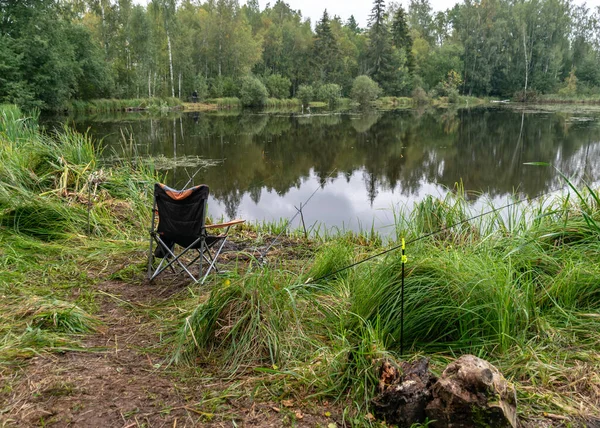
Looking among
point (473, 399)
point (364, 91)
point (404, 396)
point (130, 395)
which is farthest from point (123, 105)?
point (473, 399)

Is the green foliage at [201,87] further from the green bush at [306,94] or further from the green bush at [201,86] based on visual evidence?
the green bush at [306,94]

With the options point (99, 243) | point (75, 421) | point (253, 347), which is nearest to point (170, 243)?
point (99, 243)

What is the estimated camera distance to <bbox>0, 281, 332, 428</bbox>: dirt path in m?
1.87

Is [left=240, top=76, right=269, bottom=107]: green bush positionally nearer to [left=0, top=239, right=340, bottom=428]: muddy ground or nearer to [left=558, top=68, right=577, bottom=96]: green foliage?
[left=558, top=68, right=577, bottom=96]: green foliage

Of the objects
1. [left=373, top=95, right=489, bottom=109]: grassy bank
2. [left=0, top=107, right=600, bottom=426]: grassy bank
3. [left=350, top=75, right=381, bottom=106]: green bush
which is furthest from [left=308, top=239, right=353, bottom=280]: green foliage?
[left=373, top=95, right=489, bottom=109]: grassy bank

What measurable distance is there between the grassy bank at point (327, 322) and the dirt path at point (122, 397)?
0.01m

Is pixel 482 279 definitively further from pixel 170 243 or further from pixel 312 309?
pixel 170 243

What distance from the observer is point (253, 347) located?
7.80 ft

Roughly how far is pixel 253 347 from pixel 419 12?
6917 centimetres

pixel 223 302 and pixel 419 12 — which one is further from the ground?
pixel 419 12

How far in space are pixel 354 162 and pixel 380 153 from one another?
168 cm

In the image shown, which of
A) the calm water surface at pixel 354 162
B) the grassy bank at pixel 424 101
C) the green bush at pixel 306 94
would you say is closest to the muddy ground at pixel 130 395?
the calm water surface at pixel 354 162

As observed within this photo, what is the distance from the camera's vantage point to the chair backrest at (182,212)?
11.0ft

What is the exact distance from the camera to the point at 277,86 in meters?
43.3
